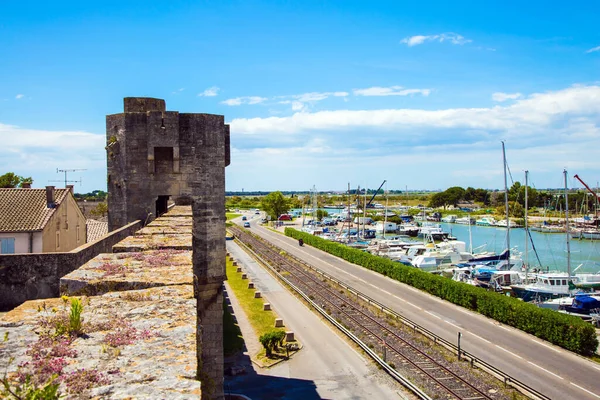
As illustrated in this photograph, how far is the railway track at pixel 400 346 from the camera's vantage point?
68.4 feet

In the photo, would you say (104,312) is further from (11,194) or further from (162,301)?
(11,194)

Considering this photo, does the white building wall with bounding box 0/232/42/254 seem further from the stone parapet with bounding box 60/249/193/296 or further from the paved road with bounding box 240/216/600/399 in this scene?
the paved road with bounding box 240/216/600/399

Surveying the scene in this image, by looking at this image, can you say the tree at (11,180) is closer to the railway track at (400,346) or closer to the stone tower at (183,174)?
the railway track at (400,346)

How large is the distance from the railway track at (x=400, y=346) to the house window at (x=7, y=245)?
17541mm

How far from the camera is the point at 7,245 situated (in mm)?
22359

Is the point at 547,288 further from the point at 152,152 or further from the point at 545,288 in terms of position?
the point at 152,152

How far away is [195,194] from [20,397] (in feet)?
39.2

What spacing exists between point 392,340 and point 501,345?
574 cm

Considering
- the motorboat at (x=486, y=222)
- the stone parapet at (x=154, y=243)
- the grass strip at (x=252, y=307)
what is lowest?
the grass strip at (x=252, y=307)

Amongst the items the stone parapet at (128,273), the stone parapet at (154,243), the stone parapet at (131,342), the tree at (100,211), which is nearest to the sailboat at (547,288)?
the stone parapet at (154,243)

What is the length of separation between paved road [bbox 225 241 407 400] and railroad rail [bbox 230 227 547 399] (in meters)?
1.20

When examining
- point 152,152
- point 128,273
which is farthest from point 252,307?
point 128,273

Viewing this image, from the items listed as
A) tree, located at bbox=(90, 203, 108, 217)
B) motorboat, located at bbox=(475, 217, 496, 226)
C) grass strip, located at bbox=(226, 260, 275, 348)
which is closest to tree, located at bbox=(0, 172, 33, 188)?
tree, located at bbox=(90, 203, 108, 217)

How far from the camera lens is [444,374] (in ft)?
73.5
